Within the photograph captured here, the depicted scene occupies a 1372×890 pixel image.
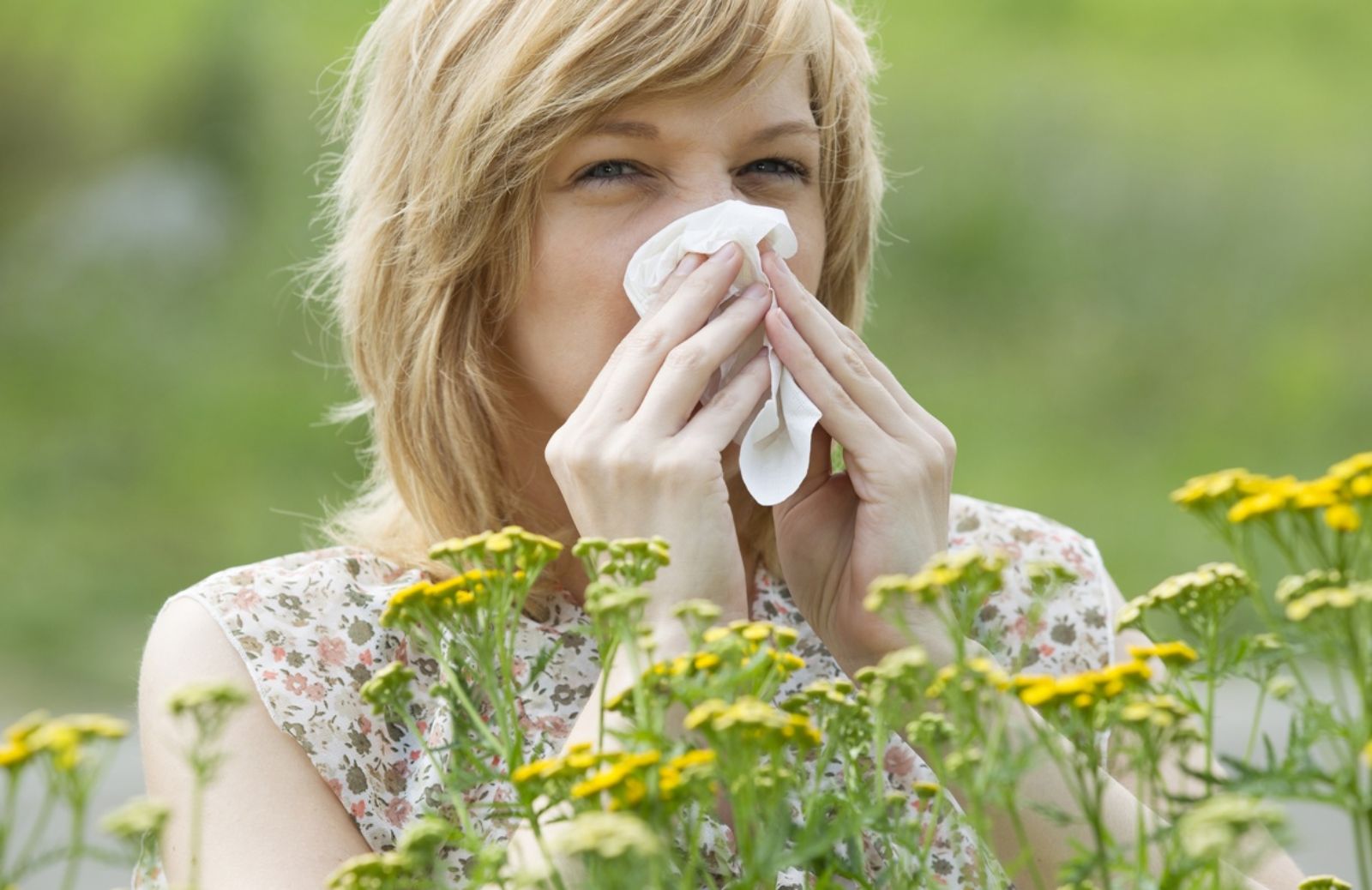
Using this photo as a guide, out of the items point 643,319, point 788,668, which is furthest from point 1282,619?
point 643,319

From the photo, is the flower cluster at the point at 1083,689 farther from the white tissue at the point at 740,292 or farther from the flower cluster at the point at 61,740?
the white tissue at the point at 740,292

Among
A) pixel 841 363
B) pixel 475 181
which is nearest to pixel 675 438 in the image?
pixel 841 363

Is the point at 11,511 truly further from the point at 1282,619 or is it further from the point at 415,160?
the point at 1282,619

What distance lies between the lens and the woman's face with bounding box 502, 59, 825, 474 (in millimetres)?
1866

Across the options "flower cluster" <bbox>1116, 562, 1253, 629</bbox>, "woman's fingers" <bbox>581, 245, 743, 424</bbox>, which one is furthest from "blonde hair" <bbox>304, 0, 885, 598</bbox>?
"flower cluster" <bbox>1116, 562, 1253, 629</bbox>

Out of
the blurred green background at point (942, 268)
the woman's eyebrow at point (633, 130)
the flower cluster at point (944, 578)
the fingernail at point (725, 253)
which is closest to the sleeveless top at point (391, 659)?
the fingernail at point (725, 253)

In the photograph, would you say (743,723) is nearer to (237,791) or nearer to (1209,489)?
(1209,489)

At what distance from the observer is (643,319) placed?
5.73 ft

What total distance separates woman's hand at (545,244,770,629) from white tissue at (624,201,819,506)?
20mm

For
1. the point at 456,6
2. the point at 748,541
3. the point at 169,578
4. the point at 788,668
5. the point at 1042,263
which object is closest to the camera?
the point at 788,668

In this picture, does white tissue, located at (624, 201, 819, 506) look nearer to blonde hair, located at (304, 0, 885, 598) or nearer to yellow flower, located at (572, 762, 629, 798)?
blonde hair, located at (304, 0, 885, 598)

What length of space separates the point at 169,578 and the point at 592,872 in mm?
6216

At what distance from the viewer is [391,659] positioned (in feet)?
6.56

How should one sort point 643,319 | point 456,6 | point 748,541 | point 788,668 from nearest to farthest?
point 788,668 → point 643,319 → point 456,6 → point 748,541
